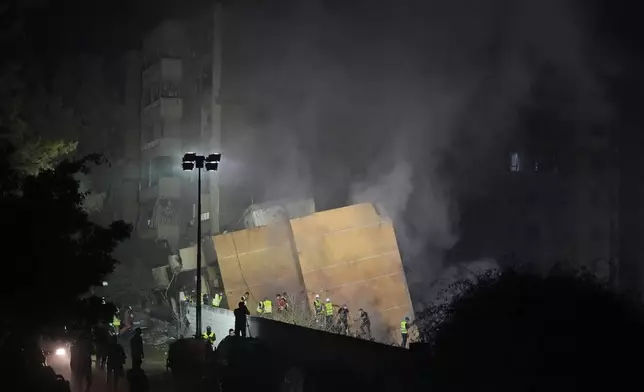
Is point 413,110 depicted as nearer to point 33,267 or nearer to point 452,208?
point 452,208

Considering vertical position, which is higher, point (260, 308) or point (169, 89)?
point (169, 89)

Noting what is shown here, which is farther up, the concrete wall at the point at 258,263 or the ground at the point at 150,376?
the concrete wall at the point at 258,263

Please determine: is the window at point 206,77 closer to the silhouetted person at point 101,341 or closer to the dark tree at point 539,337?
the silhouetted person at point 101,341

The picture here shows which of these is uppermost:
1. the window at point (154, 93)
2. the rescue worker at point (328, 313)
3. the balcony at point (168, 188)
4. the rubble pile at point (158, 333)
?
the window at point (154, 93)

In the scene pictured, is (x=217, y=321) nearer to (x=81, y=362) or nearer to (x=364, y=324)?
(x=364, y=324)

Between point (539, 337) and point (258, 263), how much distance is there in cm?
1901

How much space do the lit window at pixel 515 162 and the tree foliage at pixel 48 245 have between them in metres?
21.7

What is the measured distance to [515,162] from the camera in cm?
3070

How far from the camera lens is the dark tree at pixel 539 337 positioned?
701 centimetres

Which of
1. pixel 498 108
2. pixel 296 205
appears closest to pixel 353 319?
pixel 296 205

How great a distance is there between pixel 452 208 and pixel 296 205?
6213 millimetres

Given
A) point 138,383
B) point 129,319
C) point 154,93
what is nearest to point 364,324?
point 129,319

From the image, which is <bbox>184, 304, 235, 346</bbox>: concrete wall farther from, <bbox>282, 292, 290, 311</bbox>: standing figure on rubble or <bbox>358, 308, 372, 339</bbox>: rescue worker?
<bbox>358, 308, 372, 339</bbox>: rescue worker

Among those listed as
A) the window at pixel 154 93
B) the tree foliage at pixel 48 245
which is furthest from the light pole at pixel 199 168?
the window at pixel 154 93
